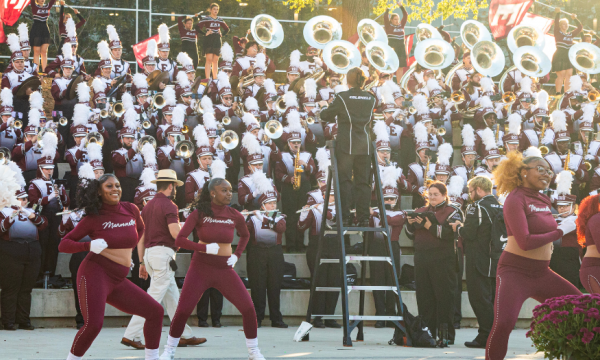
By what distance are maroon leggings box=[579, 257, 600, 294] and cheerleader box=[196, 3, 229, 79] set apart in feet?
39.7

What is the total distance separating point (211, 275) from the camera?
722cm

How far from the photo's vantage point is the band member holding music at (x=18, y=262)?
10.2 meters

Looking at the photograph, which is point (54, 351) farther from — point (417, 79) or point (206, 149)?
point (417, 79)

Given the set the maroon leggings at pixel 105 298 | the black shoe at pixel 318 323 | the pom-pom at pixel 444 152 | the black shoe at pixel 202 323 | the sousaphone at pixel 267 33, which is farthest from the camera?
the sousaphone at pixel 267 33

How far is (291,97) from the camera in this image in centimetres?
1486

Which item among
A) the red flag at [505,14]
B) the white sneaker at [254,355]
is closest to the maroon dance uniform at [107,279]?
the white sneaker at [254,355]

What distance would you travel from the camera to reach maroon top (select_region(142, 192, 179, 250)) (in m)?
8.40

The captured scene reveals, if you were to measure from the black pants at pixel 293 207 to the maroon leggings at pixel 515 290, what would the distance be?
22.7 feet

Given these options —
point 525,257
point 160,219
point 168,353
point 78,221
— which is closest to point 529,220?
point 525,257

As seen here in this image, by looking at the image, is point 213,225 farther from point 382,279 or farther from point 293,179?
point 293,179

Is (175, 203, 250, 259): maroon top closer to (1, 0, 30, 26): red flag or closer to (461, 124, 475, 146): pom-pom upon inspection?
(461, 124, 475, 146): pom-pom

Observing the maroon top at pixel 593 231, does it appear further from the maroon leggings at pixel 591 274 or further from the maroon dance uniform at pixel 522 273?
the maroon dance uniform at pixel 522 273

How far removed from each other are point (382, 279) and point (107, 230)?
18.5ft

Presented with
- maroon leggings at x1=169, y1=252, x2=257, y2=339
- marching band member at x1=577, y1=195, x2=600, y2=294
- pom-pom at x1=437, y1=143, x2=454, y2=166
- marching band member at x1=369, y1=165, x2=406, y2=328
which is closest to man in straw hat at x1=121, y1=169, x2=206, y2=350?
maroon leggings at x1=169, y1=252, x2=257, y2=339
